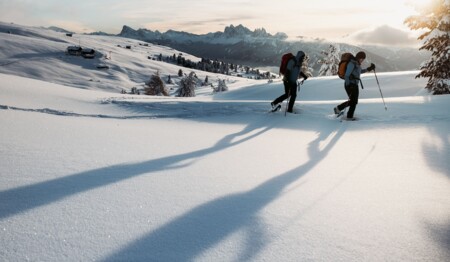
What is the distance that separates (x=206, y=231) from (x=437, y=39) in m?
21.9

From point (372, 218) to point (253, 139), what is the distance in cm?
424

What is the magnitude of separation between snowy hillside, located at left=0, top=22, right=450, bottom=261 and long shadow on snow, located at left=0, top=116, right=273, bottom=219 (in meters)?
0.02

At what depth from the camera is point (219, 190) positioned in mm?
3799

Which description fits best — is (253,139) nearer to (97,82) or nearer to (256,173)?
(256,173)

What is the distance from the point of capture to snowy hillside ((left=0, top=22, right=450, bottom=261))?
2.59 meters

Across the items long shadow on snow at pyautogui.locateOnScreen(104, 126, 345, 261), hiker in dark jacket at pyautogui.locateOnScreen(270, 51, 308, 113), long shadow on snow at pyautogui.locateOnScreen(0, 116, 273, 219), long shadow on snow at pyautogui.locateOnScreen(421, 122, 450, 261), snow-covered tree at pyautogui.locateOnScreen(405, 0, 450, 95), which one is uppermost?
snow-covered tree at pyautogui.locateOnScreen(405, 0, 450, 95)

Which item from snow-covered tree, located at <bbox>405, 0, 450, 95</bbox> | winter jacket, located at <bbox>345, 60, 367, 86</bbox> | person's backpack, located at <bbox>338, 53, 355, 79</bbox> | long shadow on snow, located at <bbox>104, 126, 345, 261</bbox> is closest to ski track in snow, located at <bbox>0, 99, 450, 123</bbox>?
winter jacket, located at <bbox>345, 60, 367, 86</bbox>

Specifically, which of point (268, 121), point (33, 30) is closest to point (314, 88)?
point (268, 121)

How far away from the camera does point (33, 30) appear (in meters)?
169

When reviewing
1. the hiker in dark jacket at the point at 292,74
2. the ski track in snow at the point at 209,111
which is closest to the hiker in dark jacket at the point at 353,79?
the ski track in snow at the point at 209,111

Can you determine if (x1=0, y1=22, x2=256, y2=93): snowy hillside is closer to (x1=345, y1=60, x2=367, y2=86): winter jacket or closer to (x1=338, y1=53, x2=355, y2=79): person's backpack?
(x1=338, y1=53, x2=355, y2=79): person's backpack

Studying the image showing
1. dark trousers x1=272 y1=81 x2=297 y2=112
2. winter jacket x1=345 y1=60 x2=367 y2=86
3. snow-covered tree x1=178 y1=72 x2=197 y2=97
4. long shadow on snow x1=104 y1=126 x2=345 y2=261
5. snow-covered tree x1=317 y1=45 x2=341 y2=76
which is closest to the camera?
long shadow on snow x1=104 y1=126 x2=345 y2=261

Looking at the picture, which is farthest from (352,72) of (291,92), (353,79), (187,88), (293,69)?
(187,88)

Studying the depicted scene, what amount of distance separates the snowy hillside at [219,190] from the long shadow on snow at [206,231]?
0.05ft
